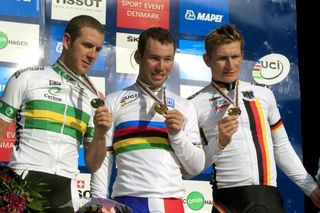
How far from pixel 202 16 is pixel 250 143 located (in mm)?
2053

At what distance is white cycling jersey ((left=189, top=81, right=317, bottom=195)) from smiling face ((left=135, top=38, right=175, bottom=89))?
450 millimetres

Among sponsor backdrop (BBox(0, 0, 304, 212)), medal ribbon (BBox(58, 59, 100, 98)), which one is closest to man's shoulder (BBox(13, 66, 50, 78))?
medal ribbon (BBox(58, 59, 100, 98))

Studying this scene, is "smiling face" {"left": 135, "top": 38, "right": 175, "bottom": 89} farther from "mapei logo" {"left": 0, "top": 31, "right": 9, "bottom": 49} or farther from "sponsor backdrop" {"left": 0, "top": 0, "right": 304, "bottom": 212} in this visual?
"mapei logo" {"left": 0, "top": 31, "right": 9, "bottom": 49}

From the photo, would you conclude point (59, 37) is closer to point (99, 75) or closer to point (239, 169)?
point (99, 75)

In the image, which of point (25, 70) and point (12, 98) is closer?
→ point (12, 98)

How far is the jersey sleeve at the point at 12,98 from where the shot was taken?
2.96 meters

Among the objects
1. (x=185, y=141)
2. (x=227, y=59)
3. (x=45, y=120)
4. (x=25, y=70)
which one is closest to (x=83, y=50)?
(x=25, y=70)

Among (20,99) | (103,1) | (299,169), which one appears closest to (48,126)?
(20,99)

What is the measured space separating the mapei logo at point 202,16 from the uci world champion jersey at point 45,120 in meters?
2.18

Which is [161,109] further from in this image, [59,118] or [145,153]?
[59,118]

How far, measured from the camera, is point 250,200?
3.21 m

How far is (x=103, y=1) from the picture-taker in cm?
486

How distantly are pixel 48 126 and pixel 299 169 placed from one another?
1.55 meters

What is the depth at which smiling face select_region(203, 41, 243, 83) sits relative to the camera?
337 centimetres
